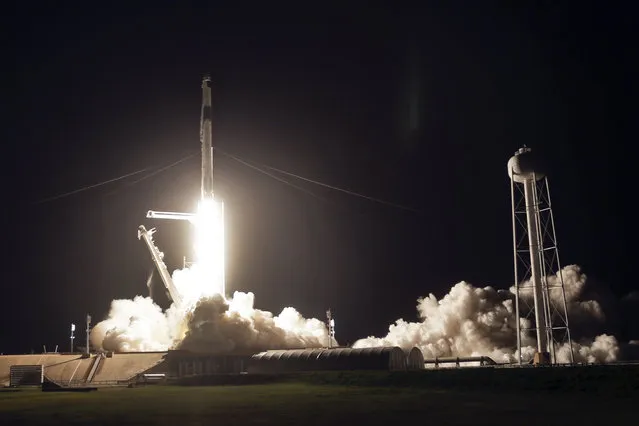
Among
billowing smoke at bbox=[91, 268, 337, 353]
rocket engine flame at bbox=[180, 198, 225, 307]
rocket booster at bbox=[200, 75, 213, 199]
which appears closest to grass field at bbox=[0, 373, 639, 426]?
billowing smoke at bbox=[91, 268, 337, 353]

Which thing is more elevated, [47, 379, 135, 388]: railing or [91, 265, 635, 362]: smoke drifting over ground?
[91, 265, 635, 362]: smoke drifting over ground

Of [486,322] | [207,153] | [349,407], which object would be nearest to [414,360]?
[486,322]

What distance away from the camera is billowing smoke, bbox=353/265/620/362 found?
262 ft

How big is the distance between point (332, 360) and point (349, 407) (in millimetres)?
33552

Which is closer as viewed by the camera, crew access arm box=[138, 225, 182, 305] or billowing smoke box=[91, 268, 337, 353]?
billowing smoke box=[91, 268, 337, 353]

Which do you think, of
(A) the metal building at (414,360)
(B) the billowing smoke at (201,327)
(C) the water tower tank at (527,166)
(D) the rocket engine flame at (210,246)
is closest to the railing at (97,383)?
(B) the billowing smoke at (201,327)

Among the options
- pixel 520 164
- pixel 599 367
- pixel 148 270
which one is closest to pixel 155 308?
pixel 148 270

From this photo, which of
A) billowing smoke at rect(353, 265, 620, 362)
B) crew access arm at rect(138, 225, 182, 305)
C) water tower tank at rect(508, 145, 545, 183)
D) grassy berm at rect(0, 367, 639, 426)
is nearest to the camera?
grassy berm at rect(0, 367, 639, 426)

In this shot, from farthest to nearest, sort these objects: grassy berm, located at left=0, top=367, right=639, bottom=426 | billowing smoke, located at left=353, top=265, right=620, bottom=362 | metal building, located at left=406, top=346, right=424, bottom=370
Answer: billowing smoke, located at left=353, top=265, right=620, bottom=362 < metal building, located at left=406, top=346, right=424, bottom=370 < grassy berm, located at left=0, top=367, right=639, bottom=426

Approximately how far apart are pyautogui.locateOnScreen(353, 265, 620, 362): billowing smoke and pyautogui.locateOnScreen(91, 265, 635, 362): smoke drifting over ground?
4.4 inches

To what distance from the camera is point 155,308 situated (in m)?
93.4

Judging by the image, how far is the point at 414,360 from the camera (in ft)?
222

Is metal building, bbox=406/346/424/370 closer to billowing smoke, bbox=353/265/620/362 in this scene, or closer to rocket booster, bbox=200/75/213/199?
billowing smoke, bbox=353/265/620/362

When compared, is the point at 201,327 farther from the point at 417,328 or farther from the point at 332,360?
the point at 417,328
